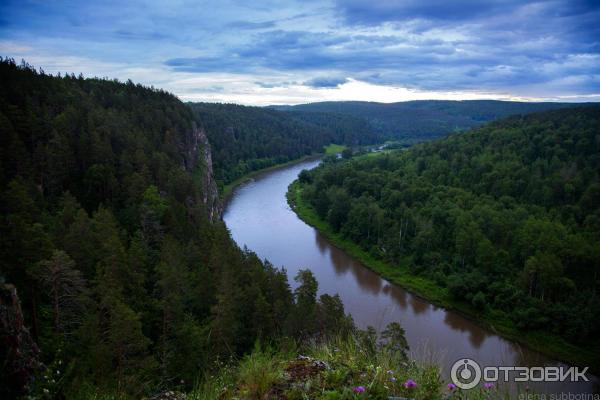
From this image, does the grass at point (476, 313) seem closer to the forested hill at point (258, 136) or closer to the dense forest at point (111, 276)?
the dense forest at point (111, 276)

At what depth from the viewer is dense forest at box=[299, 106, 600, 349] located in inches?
1101

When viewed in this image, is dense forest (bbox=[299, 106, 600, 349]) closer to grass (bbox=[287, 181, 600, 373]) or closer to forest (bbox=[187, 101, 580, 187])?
grass (bbox=[287, 181, 600, 373])

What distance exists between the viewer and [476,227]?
3528cm

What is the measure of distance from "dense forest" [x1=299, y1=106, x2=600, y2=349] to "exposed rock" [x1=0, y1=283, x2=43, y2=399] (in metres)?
28.3

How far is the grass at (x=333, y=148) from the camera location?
412 feet

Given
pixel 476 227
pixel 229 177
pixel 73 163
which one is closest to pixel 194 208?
pixel 73 163

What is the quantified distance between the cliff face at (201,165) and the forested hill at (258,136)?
10.9m

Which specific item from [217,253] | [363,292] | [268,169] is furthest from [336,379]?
[268,169]

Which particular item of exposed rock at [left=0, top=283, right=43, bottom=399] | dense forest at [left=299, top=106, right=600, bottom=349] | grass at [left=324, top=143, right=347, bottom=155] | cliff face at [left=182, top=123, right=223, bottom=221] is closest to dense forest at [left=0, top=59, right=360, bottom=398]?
exposed rock at [left=0, top=283, right=43, bottom=399]

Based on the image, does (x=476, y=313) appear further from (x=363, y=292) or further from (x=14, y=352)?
(x=14, y=352)

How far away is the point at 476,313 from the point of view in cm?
2825

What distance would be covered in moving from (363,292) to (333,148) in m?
104

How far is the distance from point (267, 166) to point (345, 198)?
160 feet

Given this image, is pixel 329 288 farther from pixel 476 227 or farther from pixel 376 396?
pixel 376 396
